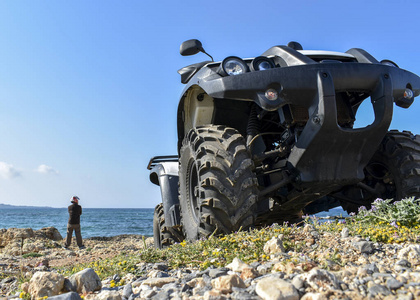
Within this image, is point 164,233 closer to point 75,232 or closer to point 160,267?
point 160,267

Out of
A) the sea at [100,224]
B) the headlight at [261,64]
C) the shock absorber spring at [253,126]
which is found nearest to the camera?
the headlight at [261,64]

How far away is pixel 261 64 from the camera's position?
13.1 feet

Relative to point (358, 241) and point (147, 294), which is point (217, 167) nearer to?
point (358, 241)

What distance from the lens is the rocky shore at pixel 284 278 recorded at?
1.69 m

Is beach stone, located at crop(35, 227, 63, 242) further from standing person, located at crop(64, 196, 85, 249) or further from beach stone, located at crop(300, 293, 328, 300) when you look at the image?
beach stone, located at crop(300, 293, 328, 300)

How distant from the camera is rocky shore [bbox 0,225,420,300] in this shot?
1.69 m

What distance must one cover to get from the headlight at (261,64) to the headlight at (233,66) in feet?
0.28

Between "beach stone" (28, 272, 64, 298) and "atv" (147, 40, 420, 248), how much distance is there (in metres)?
1.58

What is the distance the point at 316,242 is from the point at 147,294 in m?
1.43

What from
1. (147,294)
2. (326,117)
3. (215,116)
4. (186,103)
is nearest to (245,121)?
(215,116)

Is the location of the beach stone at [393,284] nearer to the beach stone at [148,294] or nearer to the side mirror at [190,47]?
the beach stone at [148,294]

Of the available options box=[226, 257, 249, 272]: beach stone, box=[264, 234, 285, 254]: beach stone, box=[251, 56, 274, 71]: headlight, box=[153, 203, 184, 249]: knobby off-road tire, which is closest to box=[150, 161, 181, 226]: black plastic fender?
box=[153, 203, 184, 249]: knobby off-road tire

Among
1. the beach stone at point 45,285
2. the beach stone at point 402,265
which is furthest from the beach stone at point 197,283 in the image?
the beach stone at point 402,265

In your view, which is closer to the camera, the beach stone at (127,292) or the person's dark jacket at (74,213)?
the beach stone at (127,292)
